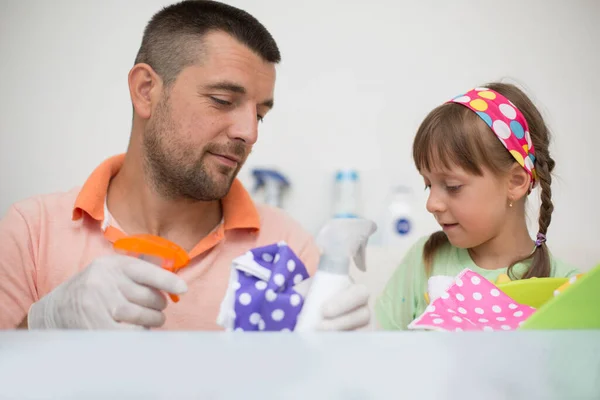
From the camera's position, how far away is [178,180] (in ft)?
3.36

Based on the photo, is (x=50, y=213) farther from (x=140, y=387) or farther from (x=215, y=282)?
(x=140, y=387)

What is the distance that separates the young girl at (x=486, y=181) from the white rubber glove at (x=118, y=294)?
0.48 meters

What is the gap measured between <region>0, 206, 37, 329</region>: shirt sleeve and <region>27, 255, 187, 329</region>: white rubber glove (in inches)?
10.9

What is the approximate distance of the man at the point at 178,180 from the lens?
931mm

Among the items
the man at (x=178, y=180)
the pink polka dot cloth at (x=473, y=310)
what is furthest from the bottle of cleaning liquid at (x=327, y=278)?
the man at (x=178, y=180)

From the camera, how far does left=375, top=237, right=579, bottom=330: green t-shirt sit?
3.23 feet

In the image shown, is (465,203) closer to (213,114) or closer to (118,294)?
(213,114)

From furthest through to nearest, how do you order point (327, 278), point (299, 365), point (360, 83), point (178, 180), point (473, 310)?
1. point (360, 83)
2. point (178, 180)
3. point (473, 310)
4. point (327, 278)
5. point (299, 365)

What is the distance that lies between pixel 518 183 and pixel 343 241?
1.73 ft

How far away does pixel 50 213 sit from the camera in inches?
38.1

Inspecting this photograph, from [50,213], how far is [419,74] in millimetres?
721

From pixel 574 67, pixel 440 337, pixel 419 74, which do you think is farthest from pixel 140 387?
pixel 574 67

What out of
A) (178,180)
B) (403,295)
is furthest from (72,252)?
(403,295)

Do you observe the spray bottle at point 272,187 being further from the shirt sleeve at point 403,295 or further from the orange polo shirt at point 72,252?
the shirt sleeve at point 403,295
